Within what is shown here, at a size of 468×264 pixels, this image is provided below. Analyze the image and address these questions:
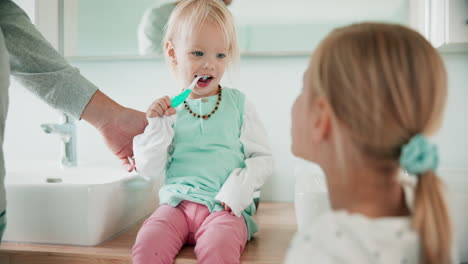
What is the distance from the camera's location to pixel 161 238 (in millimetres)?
939

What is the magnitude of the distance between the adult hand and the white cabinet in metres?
0.87

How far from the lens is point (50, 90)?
1.03m

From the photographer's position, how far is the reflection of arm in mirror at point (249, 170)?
1.03 meters

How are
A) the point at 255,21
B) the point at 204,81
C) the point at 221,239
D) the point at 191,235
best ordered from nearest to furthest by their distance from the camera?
the point at 221,239 < the point at 191,235 < the point at 204,81 < the point at 255,21

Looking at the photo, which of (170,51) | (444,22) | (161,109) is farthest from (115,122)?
(444,22)

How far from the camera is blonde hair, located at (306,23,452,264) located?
0.60 metres

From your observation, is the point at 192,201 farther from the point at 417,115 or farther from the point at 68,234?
the point at 417,115

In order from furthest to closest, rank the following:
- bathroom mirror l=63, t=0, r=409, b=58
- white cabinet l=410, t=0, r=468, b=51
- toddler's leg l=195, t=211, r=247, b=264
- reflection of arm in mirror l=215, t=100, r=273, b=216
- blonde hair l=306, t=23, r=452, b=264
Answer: bathroom mirror l=63, t=0, r=409, b=58, white cabinet l=410, t=0, r=468, b=51, reflection of arm in mirror l=215, t=100, r=273, b=216, toddler's leg l=195, t=211, r=247, b=264, blonde hair l=306, t=23, r=452, b=264

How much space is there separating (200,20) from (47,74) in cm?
41

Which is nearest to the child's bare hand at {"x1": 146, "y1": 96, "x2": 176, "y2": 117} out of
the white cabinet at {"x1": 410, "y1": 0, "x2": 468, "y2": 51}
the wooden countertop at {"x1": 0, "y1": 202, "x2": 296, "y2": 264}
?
the wooden countertop at {"x1": 0, "y1": 202, "x2": 296, "y2": 264}

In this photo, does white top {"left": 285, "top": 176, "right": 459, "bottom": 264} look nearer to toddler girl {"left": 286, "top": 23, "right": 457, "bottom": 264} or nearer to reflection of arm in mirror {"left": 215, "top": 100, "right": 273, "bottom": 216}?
toddler girl {"left": 286, "top": 23, "right": 457, "bottom": 264}

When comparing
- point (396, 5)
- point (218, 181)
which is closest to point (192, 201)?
point (218, 181)

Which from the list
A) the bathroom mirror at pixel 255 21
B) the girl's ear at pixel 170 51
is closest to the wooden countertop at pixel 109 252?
the girl's ear at pixel 170 51

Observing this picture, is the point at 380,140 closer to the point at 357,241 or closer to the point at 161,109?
the point at 357,241
